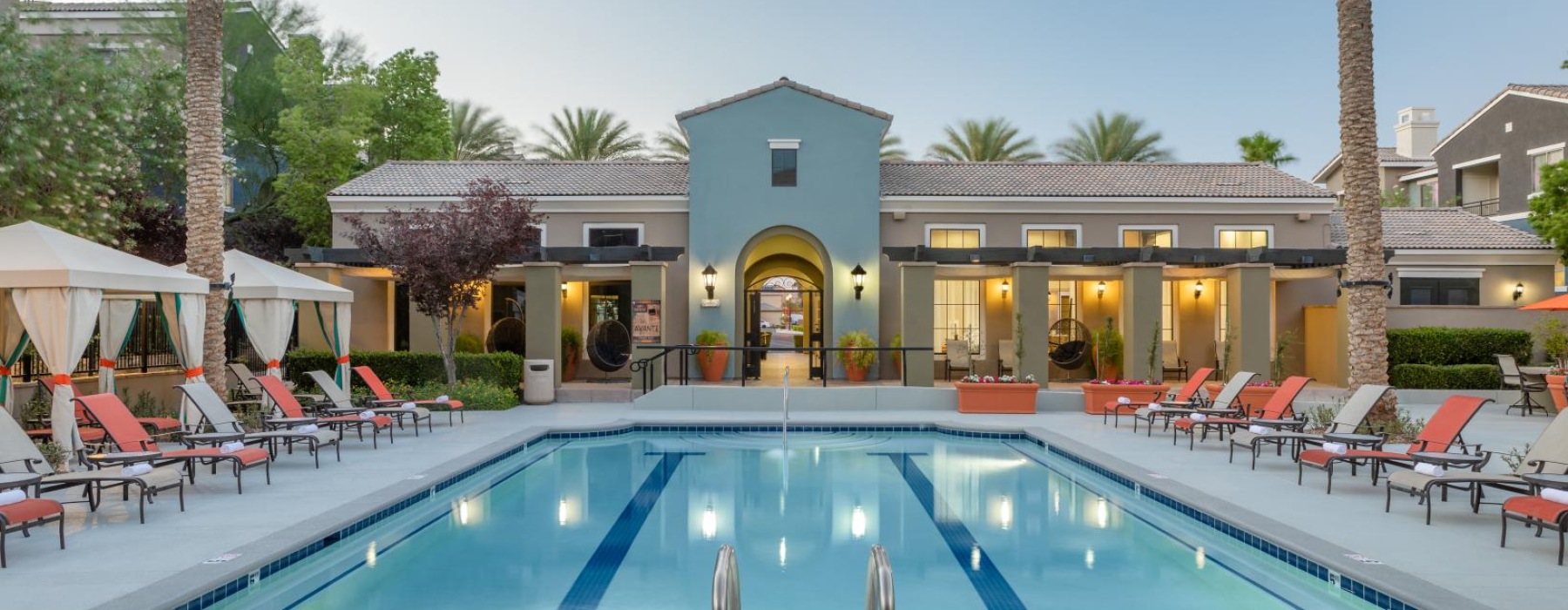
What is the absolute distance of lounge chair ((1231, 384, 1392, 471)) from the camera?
10.6m

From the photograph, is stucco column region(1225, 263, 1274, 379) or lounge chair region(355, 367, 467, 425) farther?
stucco column region(1225, 263, 1274, 379)

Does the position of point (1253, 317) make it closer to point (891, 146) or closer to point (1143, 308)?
Answer: point (1143, 308)

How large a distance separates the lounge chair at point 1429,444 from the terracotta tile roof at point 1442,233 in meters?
14.8

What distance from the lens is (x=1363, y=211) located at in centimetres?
1237

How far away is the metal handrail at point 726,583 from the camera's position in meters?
3.53

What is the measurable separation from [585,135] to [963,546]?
28849mm

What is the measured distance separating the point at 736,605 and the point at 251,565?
4071 mm

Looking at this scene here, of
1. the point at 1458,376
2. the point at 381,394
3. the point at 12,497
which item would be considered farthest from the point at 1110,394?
the point at 12,497

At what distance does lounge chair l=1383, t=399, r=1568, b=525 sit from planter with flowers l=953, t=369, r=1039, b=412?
8.90m

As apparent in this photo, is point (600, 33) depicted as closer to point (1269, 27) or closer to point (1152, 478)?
point (1269, 27)

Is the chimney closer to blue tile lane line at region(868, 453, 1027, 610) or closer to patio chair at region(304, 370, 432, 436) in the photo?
blue tile lane line at region(868, 453, 1027, 610)

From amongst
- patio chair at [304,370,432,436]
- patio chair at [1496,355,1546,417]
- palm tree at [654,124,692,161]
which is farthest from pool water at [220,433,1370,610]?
palm tree at [654,124,692,161]

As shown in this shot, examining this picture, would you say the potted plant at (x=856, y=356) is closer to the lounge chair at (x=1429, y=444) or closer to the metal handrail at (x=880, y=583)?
the lounge chair at (x=1429, y=444)

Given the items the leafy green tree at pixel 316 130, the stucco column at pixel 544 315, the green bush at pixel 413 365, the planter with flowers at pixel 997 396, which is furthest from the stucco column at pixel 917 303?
the leafy green tree at pixel 316 130
